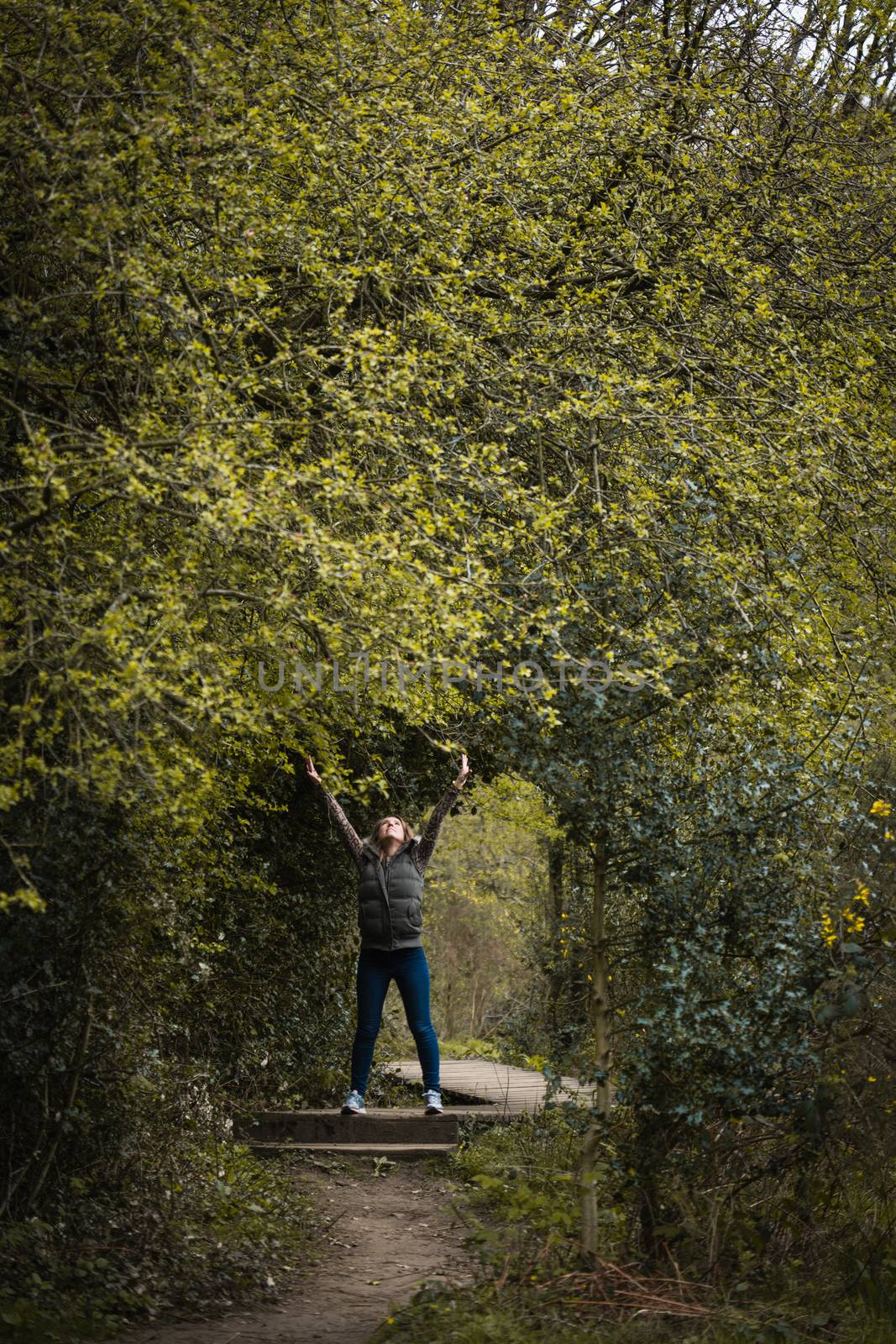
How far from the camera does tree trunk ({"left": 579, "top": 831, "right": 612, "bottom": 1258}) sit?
5820 millimetres

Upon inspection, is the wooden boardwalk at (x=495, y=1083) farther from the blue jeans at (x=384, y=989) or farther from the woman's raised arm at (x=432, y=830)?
the woman's raised arm at (x=432, y=830)

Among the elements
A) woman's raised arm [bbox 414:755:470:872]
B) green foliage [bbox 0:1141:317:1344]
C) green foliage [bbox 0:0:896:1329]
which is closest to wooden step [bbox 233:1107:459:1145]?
green foliage [bbox 0:1141:317:1344]

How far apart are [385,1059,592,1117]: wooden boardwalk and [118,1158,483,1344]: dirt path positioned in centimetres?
126

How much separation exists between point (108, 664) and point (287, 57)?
348 centimetres

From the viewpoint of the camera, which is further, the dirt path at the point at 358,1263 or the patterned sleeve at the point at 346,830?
the patterned sleeve at the point at 346,830

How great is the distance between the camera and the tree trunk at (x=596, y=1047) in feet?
19.1

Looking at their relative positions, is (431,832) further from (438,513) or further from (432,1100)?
(438,513)

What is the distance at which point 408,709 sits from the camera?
7090mm

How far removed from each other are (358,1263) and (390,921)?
1907 millimetres

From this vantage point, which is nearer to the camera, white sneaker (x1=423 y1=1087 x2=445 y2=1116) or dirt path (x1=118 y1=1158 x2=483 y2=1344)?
dirt path (x1=118 y1=1158 x2=483 y2=1344)

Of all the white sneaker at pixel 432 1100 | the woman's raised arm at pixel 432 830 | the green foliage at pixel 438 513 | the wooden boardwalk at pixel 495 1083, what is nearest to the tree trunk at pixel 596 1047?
the green foliage at pixel 438 513

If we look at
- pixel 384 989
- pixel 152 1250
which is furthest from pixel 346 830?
pixel 152 1250

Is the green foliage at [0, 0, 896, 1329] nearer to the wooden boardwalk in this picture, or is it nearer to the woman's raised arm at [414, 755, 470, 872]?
the woman's raised arm at [414, 755, 470, 872]

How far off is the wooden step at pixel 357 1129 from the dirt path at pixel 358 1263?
19cm
